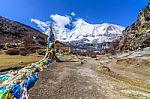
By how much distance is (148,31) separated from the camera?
398ft

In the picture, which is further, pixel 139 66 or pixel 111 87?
Result: pixel 139 66

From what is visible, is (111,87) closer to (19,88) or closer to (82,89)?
(82,89)

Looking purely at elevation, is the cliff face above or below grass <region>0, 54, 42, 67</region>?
above

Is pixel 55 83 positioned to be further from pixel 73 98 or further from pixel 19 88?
pixel 19 88

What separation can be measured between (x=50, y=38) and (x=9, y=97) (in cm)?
4558

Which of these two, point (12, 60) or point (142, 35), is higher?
point (142, 35)

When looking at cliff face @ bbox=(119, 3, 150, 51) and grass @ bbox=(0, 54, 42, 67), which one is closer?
grass @ bbox=(0, 54, 42, 67)

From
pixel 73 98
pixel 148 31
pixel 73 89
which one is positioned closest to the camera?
pixel 73 98

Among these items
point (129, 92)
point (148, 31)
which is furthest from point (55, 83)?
point (148, 31)

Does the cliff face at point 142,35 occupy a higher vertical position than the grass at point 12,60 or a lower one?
higher

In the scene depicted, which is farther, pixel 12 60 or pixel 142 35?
pixel 142 35

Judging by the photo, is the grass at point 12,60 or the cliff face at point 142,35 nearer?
the grass at point 12,60

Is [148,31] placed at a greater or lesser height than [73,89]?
greater

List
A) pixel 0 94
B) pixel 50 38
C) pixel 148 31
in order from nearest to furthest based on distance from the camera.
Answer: pixel 0 94, pixel 50 38, pixel 148 31
